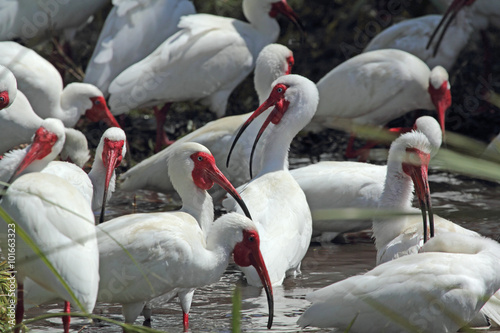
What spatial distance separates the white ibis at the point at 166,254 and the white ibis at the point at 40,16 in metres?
4.99

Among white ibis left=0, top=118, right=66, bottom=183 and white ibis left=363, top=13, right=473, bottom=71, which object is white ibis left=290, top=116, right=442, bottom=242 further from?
white ibis left=363, top=13, right=473, bottom=71

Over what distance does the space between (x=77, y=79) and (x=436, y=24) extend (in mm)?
4012

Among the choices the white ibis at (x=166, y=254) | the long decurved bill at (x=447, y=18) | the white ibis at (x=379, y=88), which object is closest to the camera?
the white ibis at (x=166, y=254)

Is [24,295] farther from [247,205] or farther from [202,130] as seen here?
[202,130]

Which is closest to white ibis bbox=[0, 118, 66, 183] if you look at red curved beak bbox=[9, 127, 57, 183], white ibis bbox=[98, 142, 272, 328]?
red curved beak bbox=[9, 127, 57, 183]

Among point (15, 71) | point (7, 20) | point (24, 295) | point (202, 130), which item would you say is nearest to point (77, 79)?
point (7, 20)

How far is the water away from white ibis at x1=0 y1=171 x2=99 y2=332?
702mm

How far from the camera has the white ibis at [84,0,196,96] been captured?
8484mm

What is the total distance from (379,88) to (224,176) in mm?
3205

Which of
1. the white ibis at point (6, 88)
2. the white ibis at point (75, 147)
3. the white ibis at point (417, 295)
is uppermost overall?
the white ibis at point (6, 88)

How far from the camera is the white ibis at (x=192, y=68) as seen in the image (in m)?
7.98

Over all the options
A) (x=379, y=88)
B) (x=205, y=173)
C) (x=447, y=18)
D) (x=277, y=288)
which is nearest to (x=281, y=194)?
(x=277, y=288)

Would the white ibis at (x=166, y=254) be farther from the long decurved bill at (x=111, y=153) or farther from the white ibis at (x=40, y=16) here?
the white ibis at (x=40, y=16)

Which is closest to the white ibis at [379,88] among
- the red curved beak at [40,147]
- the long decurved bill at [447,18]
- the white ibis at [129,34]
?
the long decurved bill at [447,18]
